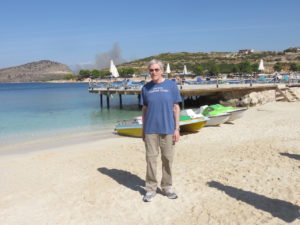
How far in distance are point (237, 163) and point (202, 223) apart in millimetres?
3364

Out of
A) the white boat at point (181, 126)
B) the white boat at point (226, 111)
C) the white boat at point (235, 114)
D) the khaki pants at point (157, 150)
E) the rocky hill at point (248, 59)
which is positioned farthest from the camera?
the rocky hill at point (248, 59)

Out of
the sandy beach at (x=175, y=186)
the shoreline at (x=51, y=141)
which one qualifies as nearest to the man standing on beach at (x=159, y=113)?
the sandy beach at (x=175, y=186)

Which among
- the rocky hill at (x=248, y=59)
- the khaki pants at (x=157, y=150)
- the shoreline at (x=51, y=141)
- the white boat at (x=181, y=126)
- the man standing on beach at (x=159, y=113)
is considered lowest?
the shoreline at (x=51, y=141)

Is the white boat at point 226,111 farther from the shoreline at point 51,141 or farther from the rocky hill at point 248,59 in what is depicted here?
the rocky hill at point 248,59

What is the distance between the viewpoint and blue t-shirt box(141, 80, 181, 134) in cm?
462

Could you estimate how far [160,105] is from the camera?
15.2 feet

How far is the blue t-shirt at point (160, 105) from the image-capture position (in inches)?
182

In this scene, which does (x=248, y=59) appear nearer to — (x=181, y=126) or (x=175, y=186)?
(x=181, y=126)

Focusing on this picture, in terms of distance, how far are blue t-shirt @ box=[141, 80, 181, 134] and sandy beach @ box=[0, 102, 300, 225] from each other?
1298mm

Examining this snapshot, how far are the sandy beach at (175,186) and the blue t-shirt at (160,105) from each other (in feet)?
4.26

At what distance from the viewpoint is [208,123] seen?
13.8 metres

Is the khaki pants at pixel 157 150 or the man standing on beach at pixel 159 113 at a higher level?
the man standing on beach at pixel 159 113

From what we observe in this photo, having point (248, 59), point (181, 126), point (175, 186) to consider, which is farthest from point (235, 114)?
point (248, 59)

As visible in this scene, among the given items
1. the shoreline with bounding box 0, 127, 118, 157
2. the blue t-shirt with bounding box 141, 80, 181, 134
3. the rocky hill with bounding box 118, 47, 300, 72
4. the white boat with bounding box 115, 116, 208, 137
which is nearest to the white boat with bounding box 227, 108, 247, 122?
the white boat with bounding box 115, 116, 208, 137
